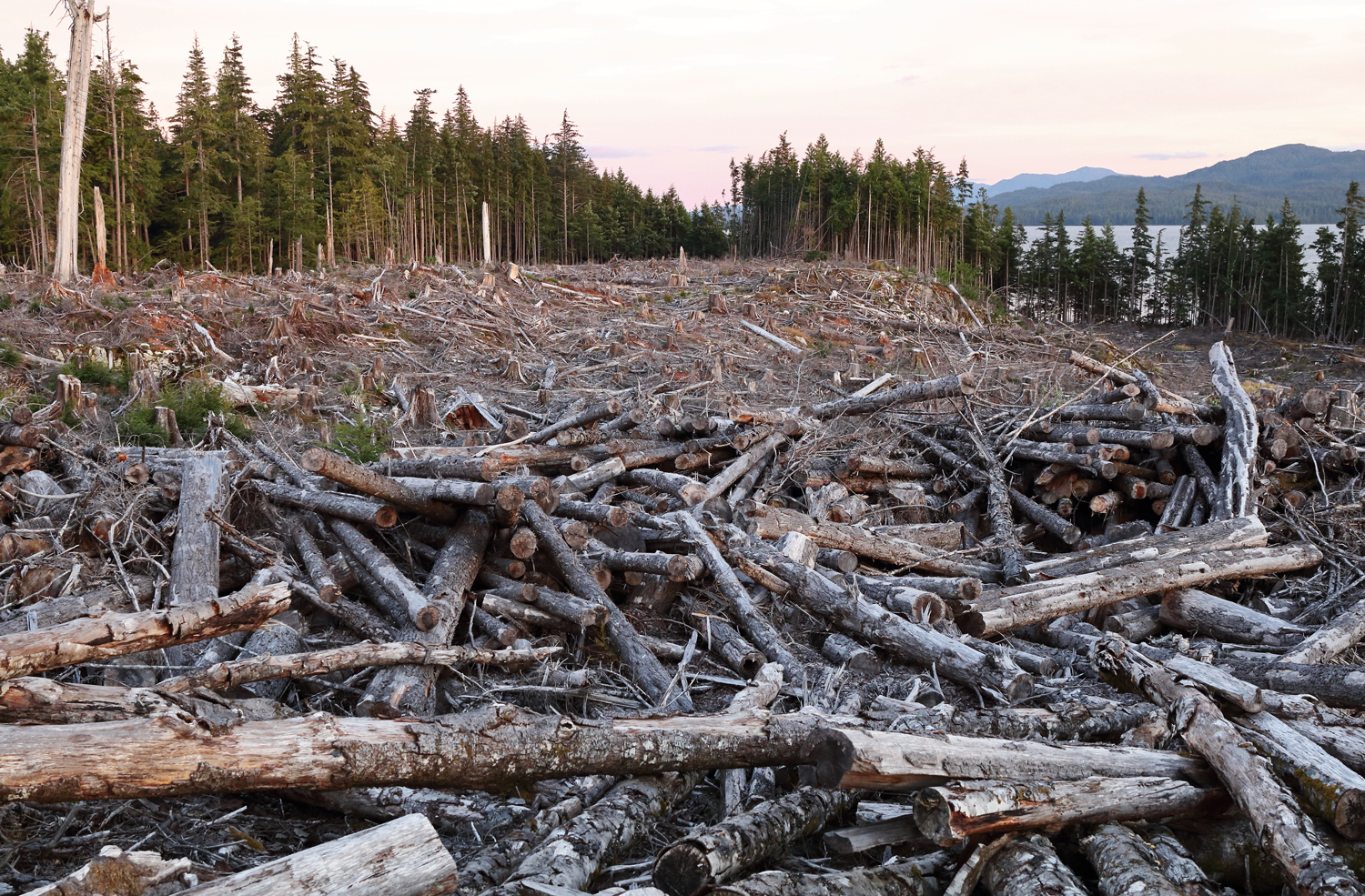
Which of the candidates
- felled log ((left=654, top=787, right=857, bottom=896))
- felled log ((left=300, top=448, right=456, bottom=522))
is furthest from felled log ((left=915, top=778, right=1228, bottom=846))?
felled log ((left=300, top=448, right=456, bottom=522))

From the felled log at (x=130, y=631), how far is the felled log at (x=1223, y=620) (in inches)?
224

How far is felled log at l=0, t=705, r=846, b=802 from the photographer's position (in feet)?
8.50

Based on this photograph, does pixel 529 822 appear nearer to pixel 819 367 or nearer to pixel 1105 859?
pixel 1105 859

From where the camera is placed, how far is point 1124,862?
10.0 feet

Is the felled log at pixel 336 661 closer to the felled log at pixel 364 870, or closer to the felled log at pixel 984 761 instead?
the felled log at pixel 364 870

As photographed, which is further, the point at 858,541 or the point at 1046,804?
the point at 858,541

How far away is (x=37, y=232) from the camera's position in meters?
37.4

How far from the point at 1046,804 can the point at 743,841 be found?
1.12 m

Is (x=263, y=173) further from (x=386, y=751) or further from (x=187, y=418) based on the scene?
(x=386, y=751)

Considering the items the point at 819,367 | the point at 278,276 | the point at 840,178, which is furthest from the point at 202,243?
the point at 840,178

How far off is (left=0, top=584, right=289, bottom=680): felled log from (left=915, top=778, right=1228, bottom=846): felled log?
2823 mm

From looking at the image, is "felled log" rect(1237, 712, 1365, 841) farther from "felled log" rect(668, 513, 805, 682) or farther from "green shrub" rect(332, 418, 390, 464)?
"green shrub" rect(332, 418, 390, 464)

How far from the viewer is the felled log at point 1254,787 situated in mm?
2896

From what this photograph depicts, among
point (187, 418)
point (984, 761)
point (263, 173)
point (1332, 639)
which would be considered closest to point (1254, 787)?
point (984, 761)
